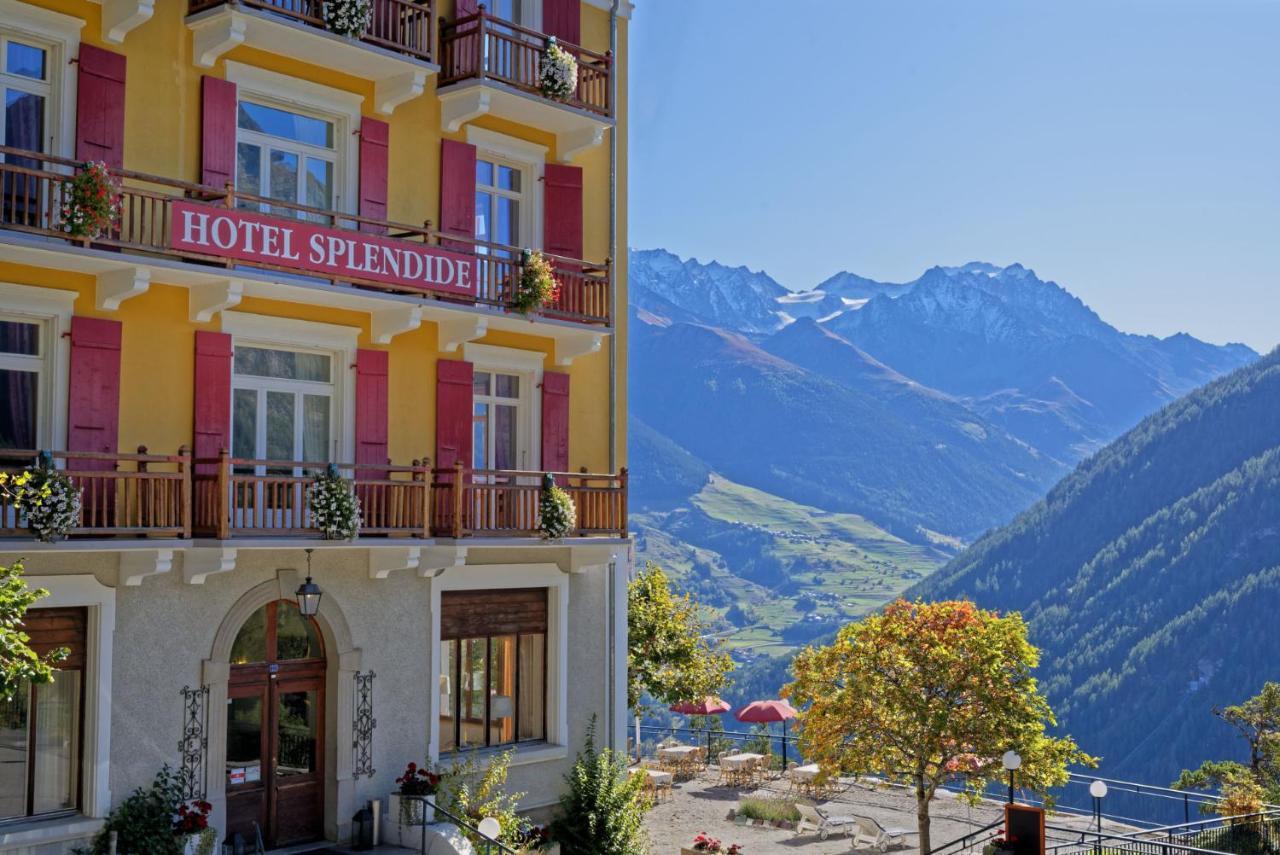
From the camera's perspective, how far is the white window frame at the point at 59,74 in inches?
670

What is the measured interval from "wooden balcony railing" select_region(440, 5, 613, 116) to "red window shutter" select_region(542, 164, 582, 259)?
1.11 meters

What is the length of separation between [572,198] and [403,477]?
5613mm

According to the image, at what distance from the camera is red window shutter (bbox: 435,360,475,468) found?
2133cm

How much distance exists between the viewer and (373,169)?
67.4 ft

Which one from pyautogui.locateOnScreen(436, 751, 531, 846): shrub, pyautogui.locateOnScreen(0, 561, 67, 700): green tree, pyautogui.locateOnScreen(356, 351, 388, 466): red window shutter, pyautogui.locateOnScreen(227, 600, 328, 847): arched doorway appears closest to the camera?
pyautogui.locateOnScreen(0, 561, 67, 700): green tree

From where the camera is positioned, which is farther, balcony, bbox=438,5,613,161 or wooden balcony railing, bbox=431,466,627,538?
balcony, bbox=438,5,613,161

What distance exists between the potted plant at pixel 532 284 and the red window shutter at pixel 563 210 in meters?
1.67

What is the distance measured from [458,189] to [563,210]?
7.28ft

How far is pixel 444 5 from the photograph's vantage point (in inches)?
859

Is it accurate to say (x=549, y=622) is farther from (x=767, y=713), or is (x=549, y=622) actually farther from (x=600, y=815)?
(x=767, y=713)

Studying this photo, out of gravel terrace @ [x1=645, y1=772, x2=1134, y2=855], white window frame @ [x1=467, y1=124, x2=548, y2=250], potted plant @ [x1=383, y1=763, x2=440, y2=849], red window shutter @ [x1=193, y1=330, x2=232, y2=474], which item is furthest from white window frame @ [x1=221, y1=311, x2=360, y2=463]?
gravel terrace @ [x1=645, y1=772, x2=1134, y2=855]

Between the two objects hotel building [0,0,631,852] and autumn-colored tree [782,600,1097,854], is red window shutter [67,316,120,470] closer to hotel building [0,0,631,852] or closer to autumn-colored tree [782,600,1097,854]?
hotel building [0,0,631,852]

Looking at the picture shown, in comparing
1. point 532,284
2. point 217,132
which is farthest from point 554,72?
point 217,132

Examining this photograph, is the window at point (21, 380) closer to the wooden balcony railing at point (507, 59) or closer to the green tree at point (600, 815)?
the wooden balcony railing at point (507, 59)
